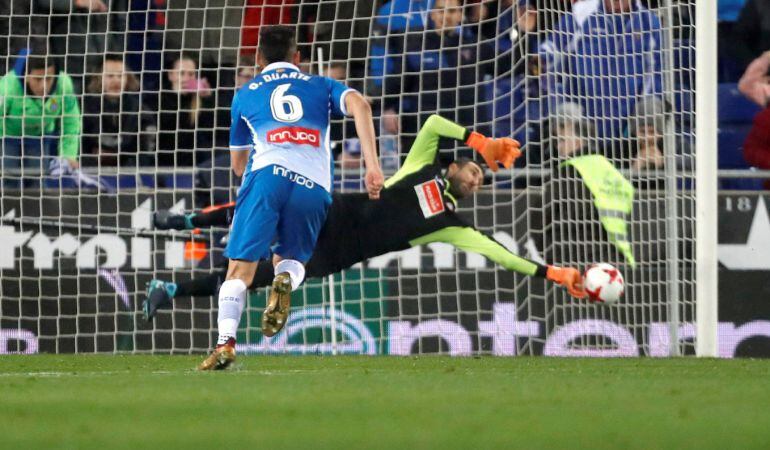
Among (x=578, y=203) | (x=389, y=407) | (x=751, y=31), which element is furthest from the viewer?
(x=751, y=31)

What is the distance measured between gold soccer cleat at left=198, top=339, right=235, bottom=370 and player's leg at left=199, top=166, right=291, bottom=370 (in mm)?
40

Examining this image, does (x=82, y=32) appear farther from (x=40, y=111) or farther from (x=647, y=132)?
(x=647, y=132)

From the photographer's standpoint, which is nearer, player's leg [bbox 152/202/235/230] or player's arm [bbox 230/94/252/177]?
player's arm [bbox 230/94/252/177]

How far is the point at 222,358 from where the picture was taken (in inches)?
313

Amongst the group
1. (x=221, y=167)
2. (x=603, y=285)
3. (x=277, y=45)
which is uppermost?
(x=277, y=45)

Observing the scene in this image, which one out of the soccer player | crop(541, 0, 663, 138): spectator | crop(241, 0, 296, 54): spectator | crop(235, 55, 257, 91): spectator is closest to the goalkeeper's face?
crop(541, 0, 663, 138): spectator

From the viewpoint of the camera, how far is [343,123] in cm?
1241

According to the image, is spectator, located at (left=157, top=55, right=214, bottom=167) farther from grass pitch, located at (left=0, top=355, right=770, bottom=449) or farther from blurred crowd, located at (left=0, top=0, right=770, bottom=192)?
grass pitch, located at (left=0, top=355, right=770, bottom=449)

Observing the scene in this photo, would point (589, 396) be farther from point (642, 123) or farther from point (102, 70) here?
point (102, 70)

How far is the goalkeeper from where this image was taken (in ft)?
34.7

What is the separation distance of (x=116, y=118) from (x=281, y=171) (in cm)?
453

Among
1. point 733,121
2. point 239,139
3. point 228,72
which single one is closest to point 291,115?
point 239,139

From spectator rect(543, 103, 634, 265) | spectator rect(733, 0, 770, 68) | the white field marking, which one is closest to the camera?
the white field marking

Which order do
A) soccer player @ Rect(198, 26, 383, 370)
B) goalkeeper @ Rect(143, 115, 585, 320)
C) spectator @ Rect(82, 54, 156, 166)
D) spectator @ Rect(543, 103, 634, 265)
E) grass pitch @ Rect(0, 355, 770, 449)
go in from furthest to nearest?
spectator @ Rect(82, 54, 156, 166)
spectator @ Rect(543, 103, 634, 265)
goalkeeper @ Rect(143, 115, 585, 320)
soccer player @ Rect(198, 26, 383, 370)
grass pitch @ Rect(0, 355, 770, 449)
